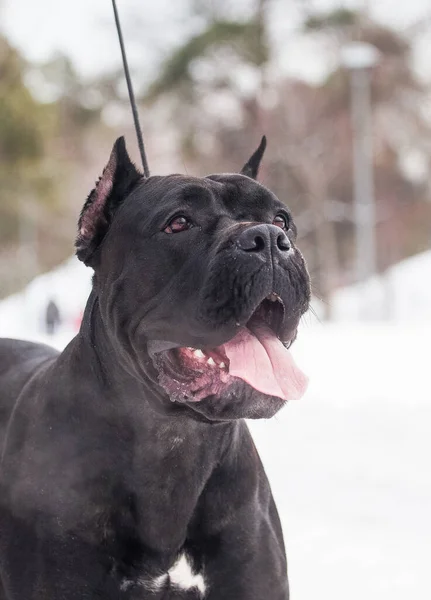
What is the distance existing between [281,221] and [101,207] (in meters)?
0.57

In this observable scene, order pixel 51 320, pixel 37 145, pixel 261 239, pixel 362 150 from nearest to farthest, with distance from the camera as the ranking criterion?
1. pixel 261 239
2. pixel 51 320
3. pixel 362 150
4. pixel 37 145

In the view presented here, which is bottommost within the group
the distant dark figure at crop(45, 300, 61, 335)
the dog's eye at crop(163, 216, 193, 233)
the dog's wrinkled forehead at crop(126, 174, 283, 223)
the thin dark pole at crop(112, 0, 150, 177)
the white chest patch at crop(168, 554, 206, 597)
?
the distant dark figure at crop(45, 300, 61, 335)

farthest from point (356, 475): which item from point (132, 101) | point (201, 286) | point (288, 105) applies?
point (288, 105)

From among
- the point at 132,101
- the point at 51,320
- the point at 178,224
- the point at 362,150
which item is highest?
the point at 132,101

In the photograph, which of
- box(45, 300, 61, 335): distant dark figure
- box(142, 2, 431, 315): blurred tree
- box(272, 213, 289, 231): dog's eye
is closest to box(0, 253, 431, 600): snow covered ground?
box(272, 213, 289, 231): dog's eye

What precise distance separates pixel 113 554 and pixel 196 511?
11.2 inches

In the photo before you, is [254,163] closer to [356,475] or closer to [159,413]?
[159,413]

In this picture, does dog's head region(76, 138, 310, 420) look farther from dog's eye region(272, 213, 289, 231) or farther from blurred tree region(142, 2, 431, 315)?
blurred tree region(142, 2, 431, 315)

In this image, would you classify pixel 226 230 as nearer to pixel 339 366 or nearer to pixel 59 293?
pixel 339 366

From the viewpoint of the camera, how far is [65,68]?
42312mm

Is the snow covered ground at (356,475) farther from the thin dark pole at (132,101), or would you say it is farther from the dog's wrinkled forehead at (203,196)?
the thin dark pole at (132,101)

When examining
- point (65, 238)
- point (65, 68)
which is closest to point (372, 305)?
point (65, 68)

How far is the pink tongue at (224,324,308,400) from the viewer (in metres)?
2.60

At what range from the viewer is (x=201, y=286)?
8.48 feet
